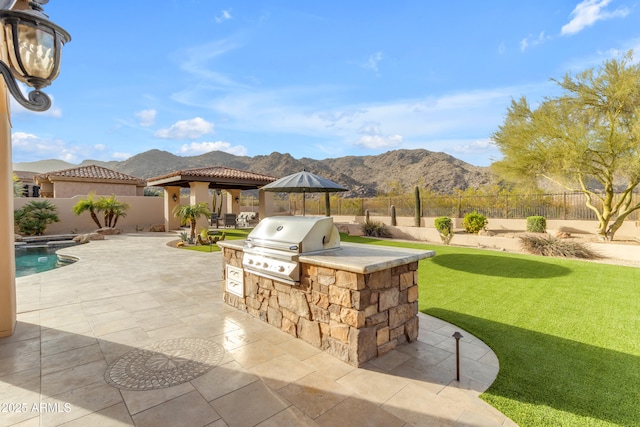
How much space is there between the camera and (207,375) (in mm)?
2795

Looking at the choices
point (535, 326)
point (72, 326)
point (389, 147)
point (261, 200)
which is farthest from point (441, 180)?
point (72, 326)

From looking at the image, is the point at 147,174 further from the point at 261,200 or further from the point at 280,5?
the point at 280,5

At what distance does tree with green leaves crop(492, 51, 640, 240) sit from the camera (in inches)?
424

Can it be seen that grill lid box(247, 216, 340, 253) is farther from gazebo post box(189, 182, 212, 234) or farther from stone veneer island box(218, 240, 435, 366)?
gazebo post box(189, 182, 212, 234)

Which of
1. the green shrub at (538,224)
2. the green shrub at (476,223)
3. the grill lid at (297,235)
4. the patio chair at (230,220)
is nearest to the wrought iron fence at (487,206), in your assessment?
the green shrub at (538,224)

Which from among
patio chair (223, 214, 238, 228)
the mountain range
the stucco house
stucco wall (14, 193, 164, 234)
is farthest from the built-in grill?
the mountain range

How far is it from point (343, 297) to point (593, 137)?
46.0 ft

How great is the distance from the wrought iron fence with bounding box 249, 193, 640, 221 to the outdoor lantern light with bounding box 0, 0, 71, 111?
17343 mm

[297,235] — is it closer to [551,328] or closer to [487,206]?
[551,328]

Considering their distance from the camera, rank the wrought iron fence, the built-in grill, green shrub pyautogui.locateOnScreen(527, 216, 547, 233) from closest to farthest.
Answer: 1. the built-in grill
2. green shrub pyautogui.locateOnScreen(527, 216, 547, 233)
3. the wrought iron fence

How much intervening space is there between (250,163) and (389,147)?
27.8 meters

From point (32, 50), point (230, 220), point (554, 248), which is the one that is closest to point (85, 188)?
point (230, 220)

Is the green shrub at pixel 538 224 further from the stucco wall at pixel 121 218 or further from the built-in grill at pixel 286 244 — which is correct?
the stucco wall at pixel 121 218

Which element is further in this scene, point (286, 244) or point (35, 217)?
point (35, 217)
